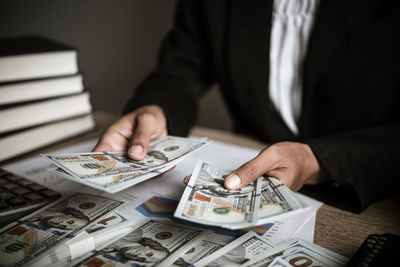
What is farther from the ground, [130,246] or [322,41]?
[322,41]

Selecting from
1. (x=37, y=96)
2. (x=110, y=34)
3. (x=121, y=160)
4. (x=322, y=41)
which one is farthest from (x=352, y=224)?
(x=110, y=34)

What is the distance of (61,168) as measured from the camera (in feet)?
2.30

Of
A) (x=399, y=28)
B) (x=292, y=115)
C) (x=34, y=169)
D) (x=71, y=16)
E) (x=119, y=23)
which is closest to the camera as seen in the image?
(x=34, y=169)

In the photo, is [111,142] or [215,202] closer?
[215,202]

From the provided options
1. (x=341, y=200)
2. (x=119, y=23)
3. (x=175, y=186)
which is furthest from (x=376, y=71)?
(x=119, y=23)

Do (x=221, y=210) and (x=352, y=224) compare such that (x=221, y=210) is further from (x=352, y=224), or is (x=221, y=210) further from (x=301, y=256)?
(x=352, y=224)

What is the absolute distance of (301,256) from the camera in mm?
604

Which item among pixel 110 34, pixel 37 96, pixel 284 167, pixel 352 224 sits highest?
pixel 110 34

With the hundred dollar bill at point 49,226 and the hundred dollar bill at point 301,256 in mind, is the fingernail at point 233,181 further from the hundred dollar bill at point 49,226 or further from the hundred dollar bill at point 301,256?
the hundred dollar bill at point 49,226

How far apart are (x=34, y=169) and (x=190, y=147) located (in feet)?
1.50

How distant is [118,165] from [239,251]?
323mm

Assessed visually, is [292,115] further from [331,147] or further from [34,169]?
[34,169]

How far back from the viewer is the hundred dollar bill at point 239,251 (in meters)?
0.58

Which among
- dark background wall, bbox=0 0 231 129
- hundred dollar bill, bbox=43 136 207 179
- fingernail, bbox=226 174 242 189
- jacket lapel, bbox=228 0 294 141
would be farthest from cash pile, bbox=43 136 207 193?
dark background wall, bbox=0 0 231 129
